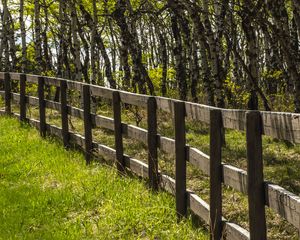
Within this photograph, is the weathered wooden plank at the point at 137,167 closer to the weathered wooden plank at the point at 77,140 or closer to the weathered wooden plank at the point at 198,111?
the weathered wooden plank at the point at 198,111

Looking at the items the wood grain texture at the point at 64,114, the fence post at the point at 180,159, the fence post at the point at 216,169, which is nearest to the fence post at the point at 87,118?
the wood grain texture at the point at 64,114

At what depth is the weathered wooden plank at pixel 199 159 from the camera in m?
5.24

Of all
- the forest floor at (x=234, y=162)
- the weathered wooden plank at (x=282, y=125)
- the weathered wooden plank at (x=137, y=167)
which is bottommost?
the forest floor at (x=234, y=162)

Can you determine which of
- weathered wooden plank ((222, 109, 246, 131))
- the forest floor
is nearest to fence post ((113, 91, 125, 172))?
the forest floor

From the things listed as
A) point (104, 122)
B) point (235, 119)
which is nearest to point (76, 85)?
point (104, 122)

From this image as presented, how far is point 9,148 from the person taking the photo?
1004cm

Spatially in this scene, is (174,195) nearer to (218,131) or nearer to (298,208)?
(218,131)

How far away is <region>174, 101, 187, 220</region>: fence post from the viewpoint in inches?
231

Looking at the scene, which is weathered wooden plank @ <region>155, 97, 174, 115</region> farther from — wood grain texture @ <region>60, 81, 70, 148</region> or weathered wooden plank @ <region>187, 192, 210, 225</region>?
wood grain texture @ <region>60, 81, 70, 148</region>

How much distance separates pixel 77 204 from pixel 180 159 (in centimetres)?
158

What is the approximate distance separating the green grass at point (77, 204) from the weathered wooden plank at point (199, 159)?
25.6 inches

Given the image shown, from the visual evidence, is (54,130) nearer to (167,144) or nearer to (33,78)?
(33,78)

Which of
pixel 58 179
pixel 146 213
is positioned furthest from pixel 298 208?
pixel 58 179

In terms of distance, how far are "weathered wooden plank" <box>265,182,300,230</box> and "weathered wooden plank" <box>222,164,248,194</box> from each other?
0.36 metres
